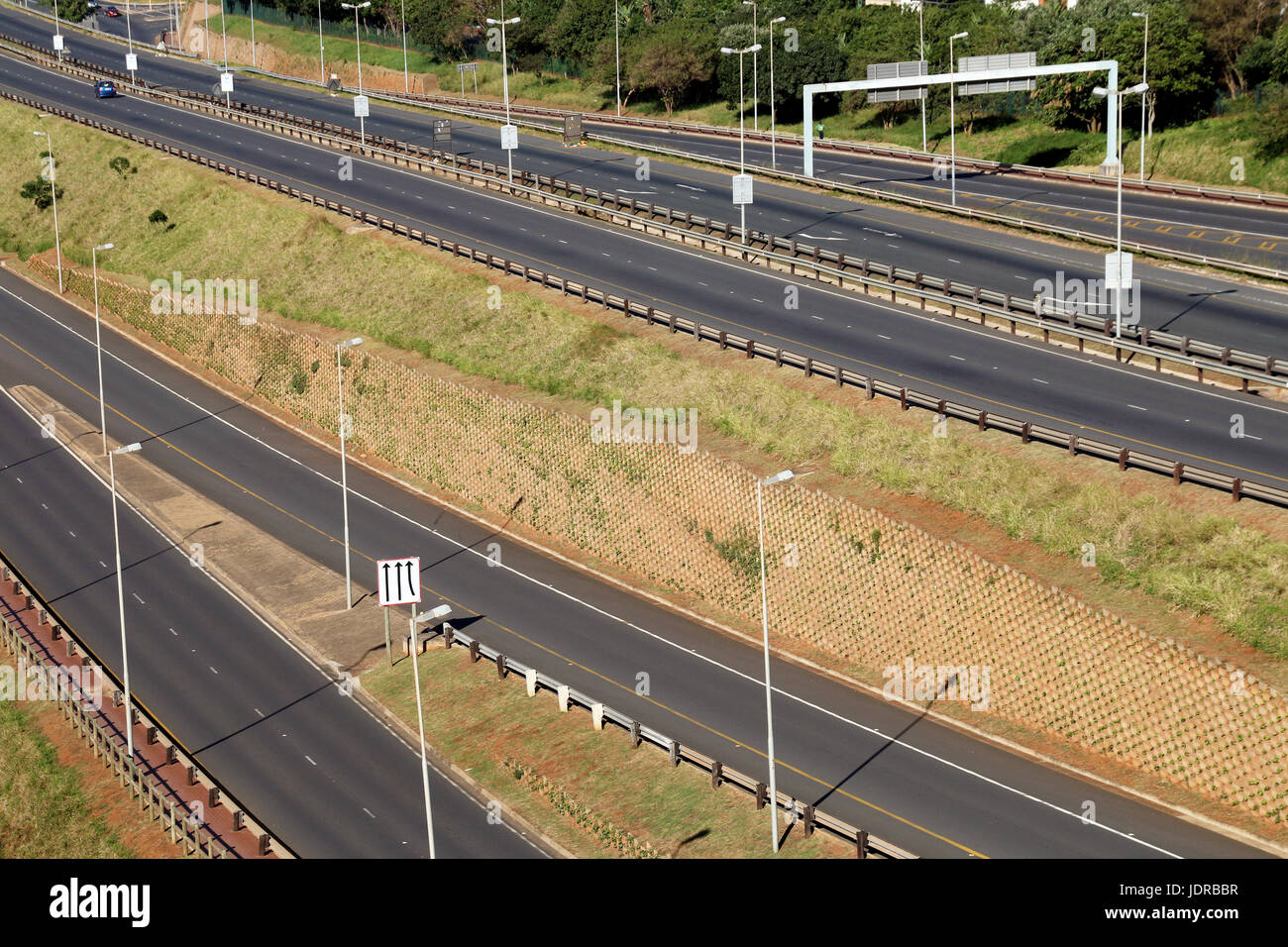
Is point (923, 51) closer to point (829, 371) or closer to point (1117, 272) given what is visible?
point (1117, 272)

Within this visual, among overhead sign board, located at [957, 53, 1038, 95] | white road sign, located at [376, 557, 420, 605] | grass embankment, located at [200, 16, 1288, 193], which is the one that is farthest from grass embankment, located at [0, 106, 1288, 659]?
grass embankment, located at [200, 16, 1288, 193]

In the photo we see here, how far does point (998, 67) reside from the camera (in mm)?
88375

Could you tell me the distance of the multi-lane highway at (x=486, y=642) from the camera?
37625 mm

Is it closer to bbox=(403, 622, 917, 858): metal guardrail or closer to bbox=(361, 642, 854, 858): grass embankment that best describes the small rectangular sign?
bbox=(403, 622, 917, 858): metal guardrail

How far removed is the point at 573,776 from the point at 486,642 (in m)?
9.84

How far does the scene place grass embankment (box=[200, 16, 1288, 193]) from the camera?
84.1 meters

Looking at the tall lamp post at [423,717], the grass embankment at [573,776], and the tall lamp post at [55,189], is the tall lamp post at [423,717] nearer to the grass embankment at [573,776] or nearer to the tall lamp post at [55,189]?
the grass embankment at [573,776]

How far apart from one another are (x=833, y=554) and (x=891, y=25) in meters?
72.8

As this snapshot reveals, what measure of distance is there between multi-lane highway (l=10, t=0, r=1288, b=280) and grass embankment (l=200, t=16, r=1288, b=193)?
385 cm

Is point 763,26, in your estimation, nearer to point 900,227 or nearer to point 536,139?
point 536,139

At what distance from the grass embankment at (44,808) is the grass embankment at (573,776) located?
882 cm

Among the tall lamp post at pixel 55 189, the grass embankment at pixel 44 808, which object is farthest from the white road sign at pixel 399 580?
the tall lamp post at pixel 55 189

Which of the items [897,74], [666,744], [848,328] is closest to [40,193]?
[897,74]
